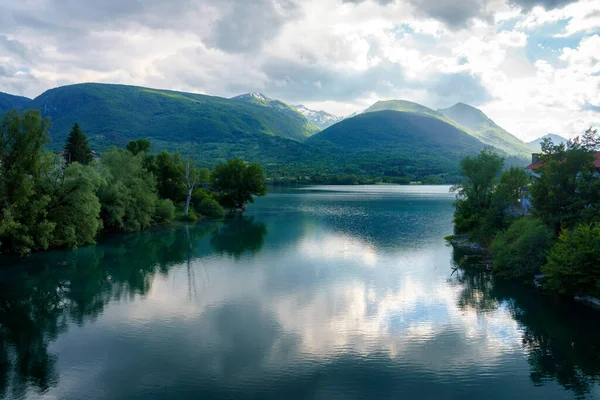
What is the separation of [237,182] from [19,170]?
47136 millimetres

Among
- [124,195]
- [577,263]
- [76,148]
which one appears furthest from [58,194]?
[577,263]

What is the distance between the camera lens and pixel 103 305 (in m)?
27.7

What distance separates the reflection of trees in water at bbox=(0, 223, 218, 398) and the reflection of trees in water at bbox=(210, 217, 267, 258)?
384cm

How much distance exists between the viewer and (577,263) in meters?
26.8

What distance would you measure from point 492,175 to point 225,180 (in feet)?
161

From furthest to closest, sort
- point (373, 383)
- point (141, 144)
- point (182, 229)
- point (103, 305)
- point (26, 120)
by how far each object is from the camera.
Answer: point (141, 144) < point (182, 229) < point (26, 120) < point (103, 305) < point (373, 383)

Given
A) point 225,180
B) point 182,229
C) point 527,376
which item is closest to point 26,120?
point 182,229

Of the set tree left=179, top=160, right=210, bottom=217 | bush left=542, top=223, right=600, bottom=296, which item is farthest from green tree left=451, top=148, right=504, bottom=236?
tree left=179, top=160, right=210, bottom=217

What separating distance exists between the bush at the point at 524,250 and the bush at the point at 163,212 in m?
46.9

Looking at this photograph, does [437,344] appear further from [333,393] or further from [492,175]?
[492,175]

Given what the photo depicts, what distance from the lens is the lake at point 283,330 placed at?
57.5ft

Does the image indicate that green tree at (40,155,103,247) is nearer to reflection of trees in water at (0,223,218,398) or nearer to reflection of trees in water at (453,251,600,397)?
reflection of trees in water at (0,223,218,398)

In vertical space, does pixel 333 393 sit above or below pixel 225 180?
below

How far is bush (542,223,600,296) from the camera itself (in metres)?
26.5
